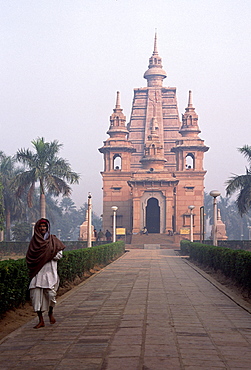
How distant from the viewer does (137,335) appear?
7816mm

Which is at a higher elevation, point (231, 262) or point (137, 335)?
point (231, 262)

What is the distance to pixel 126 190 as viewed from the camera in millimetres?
63969

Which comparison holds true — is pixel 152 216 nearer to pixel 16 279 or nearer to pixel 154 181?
pixel 154 181

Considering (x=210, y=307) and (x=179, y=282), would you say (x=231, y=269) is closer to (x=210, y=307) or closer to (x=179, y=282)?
(x=179, y=282)

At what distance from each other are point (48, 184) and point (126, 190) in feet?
76.0

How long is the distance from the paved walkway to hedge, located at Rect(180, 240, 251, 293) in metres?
1.20

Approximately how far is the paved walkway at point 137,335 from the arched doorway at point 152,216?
156 feet

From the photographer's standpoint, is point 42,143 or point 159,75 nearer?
point 42,143

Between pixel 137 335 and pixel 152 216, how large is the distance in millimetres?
53210

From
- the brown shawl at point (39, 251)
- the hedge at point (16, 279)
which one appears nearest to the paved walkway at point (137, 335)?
the hedge at point (16, 279)

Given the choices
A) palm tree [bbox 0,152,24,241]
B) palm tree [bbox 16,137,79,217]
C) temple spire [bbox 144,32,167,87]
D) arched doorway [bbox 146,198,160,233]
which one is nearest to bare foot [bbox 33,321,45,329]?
palm tree [bbox 16,137,79,217]

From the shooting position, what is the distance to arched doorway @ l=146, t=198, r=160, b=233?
6072cm

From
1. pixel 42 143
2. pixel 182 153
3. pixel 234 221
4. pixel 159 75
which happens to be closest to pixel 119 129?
pixel 182 153

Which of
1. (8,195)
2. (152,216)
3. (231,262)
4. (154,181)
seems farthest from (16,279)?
(152,216)
